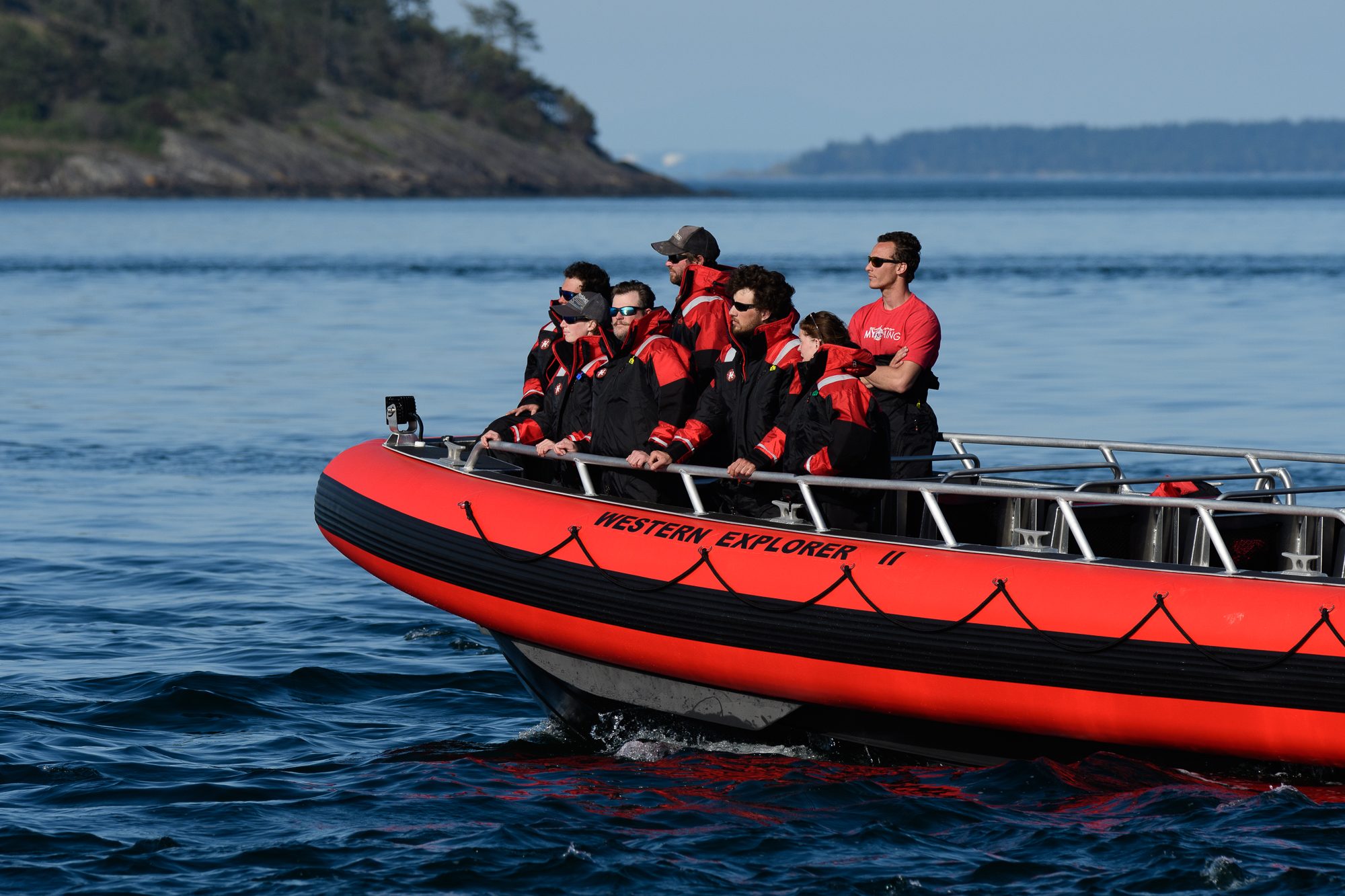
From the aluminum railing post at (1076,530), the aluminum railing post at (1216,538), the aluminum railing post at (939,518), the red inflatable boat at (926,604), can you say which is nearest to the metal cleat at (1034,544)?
the red inflatable boat at (926,604)

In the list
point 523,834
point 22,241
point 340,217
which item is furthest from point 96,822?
point 340,217

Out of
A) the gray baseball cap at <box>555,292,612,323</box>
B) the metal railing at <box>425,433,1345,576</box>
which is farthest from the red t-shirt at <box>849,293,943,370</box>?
the gray baseball cap at <box>555,292,612,323</box>

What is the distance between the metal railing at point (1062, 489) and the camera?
581 centimetres

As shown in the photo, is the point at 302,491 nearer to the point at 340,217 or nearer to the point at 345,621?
the point at 345,621

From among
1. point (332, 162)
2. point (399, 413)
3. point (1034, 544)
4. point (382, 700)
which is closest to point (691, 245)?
point (399, 413)

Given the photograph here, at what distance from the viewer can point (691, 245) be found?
7488 millimetres

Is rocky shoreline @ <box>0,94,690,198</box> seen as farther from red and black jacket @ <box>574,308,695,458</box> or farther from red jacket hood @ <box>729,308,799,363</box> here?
red jacket hood @ <box>729,308,799,363</box>

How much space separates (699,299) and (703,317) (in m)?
0.10

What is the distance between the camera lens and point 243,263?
148 feet

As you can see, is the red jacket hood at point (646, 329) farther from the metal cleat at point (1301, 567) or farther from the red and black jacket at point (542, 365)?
the metal cleat at point (1301, 567)

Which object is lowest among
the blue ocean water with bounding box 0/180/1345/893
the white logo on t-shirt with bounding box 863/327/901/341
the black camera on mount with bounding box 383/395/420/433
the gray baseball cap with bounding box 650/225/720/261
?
the blue ocean water with bounding box 0/180/1345/893

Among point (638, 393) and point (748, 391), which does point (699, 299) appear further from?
point (748, 391)

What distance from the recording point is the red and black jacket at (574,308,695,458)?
677 centimetres

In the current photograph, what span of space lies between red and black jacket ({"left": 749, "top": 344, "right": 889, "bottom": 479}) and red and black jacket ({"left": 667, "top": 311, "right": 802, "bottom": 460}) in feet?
0.28
